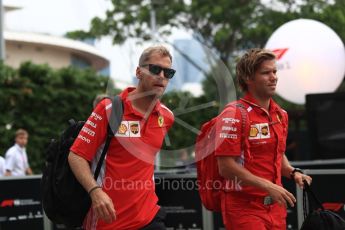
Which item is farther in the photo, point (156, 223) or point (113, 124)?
point (156, 223)

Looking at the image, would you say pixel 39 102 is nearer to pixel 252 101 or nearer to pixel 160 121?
pixel 160 121

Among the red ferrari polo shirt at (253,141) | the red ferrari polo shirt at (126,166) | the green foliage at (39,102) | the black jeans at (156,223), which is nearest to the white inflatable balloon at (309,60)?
the green foliage at (39,102)

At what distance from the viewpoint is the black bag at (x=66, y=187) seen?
4199 millimetres

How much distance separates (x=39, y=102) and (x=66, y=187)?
15.3 meters

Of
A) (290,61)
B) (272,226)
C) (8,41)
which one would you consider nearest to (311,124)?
(290,61)

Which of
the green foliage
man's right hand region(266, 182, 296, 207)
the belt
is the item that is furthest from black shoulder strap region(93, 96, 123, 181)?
the green foliage

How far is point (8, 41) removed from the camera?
6481 centimetres

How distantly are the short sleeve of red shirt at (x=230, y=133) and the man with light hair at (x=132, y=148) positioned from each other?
408mm

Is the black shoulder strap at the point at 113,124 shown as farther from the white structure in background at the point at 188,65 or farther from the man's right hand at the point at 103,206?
the white structure in background at the point at 188,65

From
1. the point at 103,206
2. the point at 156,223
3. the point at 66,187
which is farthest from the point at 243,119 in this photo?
the point at 66,187

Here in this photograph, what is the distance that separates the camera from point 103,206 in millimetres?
3865

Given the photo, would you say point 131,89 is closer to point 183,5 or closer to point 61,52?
point 183,5

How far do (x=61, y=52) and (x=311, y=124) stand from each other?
62.7 m

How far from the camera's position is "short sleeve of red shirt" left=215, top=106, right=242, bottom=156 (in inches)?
164
